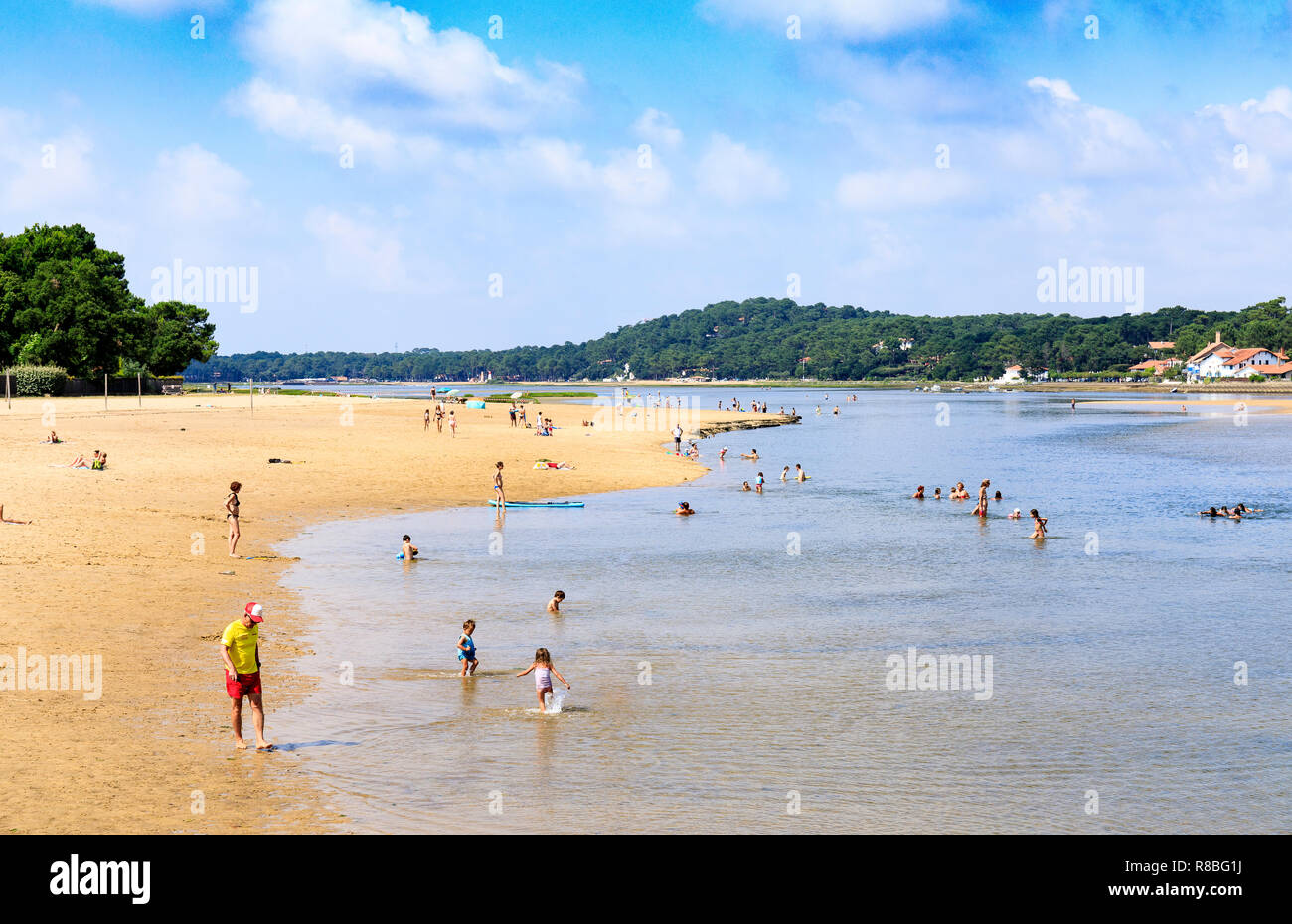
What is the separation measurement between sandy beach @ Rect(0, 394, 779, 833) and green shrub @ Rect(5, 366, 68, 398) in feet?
130

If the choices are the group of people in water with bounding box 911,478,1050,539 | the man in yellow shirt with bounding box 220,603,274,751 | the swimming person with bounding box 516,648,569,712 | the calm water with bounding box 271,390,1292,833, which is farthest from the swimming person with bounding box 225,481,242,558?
the group of people in water with bounding box 911,478,1050,539

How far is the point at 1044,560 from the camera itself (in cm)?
3269

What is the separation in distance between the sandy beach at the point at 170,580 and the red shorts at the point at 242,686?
73 centimetres

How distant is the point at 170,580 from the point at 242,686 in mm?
11025

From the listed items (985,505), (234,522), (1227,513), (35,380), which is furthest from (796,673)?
(35,380)

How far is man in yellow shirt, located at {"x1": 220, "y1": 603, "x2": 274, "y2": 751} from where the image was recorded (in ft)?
44.4

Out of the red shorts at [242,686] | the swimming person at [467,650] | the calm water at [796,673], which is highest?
the red shorts at [242,686]

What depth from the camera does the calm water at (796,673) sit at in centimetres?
1295

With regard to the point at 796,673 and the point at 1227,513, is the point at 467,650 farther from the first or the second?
the point at 1227,513

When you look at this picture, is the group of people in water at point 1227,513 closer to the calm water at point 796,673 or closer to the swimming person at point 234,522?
the calm water at point 796,673

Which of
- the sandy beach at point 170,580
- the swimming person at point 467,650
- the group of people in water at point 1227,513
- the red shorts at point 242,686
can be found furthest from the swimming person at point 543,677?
the group of people in water at point 1227,513

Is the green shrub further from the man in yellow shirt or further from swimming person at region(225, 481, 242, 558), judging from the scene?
the man in yellow shirt

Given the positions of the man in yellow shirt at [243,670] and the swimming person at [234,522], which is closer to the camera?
the man in yellow shirt at [243,670]
